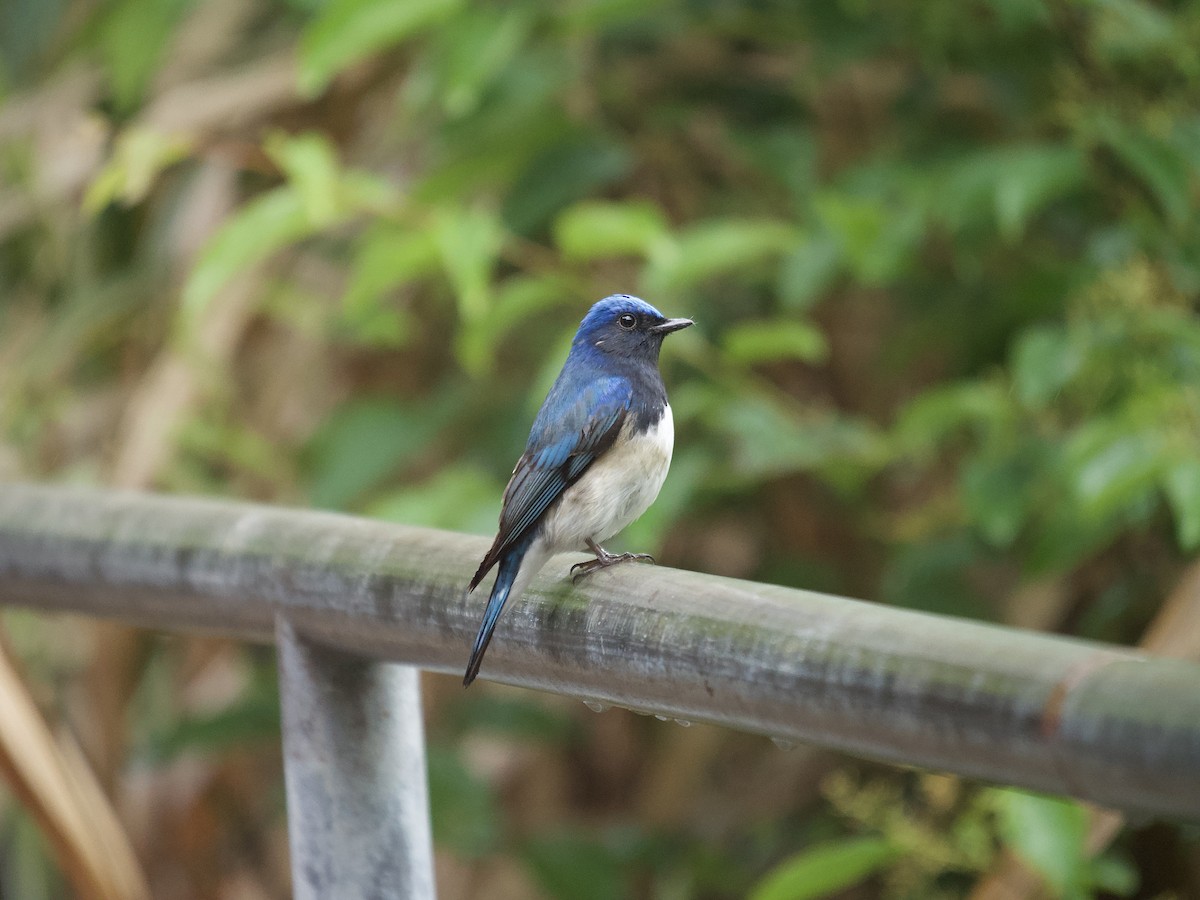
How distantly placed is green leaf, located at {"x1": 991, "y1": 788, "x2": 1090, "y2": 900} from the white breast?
62 centimetres

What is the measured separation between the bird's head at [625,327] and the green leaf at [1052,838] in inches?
32.2

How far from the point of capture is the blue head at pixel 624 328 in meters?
2.30

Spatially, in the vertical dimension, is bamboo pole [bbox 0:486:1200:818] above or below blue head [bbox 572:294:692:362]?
above

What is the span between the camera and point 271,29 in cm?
438

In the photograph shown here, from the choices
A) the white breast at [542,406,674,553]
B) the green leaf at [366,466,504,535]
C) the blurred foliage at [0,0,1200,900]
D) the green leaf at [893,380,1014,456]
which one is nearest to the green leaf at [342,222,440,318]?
the blurred foliage at [0,0,1200,900]

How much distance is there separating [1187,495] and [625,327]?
0.82 m

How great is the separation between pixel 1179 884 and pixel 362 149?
9.25 ft

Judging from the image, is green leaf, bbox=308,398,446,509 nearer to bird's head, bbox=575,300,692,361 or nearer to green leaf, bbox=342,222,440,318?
green leaf, bbox=342,222,440,318

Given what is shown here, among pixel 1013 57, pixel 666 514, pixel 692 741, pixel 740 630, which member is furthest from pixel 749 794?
pixel 740 630

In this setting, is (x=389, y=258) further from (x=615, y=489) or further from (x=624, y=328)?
(x=615, y=489)

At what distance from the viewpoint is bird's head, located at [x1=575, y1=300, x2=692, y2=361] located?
230cm

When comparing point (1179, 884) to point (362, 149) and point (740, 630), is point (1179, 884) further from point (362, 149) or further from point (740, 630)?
point (362, 149)

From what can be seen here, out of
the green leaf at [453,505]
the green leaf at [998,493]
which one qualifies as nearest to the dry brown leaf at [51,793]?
the green leaf at [453,505]

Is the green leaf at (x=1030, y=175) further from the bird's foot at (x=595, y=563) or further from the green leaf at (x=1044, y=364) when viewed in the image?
the bird's foot at (x=595, y=563)
